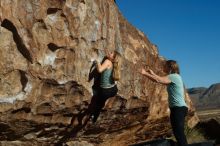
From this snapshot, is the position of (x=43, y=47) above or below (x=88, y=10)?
below

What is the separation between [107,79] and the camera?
35.3 feet

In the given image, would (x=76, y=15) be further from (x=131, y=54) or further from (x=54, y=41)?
(x=131, y=54)

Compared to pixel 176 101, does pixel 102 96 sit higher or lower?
higher

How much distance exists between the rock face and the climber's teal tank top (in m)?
0.43

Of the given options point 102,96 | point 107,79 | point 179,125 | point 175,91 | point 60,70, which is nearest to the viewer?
point 179,125

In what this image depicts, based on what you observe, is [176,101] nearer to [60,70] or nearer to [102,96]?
[102,96]

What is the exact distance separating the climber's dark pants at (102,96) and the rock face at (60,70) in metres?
0.30

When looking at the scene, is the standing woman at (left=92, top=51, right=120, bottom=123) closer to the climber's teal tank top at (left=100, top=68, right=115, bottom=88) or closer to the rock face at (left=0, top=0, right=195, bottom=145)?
the climber's teal tank top at (left=100, top=68, right=115, bottom=88)

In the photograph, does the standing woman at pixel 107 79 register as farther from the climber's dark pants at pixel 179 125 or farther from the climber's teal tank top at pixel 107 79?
the climber's dark pants at pixel 179 125

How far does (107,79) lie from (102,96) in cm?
52

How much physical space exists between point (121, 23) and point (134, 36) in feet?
2.87

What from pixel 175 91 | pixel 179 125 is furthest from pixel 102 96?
pixel 179 125

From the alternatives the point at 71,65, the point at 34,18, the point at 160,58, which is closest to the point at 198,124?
the point at 160,58

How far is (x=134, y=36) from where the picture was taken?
44.1ft
